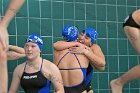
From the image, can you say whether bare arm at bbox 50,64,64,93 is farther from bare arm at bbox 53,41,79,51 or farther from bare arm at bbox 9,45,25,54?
bare arm at bbox 9,45,25,54

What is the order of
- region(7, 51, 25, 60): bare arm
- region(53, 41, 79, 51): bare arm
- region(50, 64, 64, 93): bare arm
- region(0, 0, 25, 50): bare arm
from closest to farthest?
region(0, 0, 25, 50): bare arm < region(50, 64, 64, 93): bare arm < region(53, 41, 79, 51): bare arm < region(7, 51, 25, 60): bare arm

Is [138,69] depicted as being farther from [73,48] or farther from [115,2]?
[115,2]

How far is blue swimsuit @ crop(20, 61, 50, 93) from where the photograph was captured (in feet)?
13.9

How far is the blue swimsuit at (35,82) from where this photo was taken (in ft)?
13.9

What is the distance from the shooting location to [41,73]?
4.28 meters

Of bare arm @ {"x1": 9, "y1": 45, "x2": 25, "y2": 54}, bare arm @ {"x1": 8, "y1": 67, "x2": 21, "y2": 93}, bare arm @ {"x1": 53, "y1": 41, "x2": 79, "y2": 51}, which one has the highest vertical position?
bare arm @ {"x1": 53, "y1": 41, "x2": 79, "y2": 51}

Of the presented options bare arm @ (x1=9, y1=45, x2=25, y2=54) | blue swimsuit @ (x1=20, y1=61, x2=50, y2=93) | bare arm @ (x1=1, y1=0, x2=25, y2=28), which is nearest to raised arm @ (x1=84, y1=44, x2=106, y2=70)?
blue swimsuit @ (x1=20, y1=61, x2=50, y2=93)

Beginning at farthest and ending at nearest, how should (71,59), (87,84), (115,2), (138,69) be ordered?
(115,2) < (87,84) < (71,59) < (138,69)

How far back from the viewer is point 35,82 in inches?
166

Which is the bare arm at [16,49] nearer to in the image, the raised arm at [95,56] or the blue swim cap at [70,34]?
the blue swim cap at [70,34]

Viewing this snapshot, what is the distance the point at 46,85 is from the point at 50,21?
185 cm

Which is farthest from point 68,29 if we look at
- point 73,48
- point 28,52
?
point 28,52

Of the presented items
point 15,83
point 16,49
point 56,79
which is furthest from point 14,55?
point 56,79

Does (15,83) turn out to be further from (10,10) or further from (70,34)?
(10,10)
